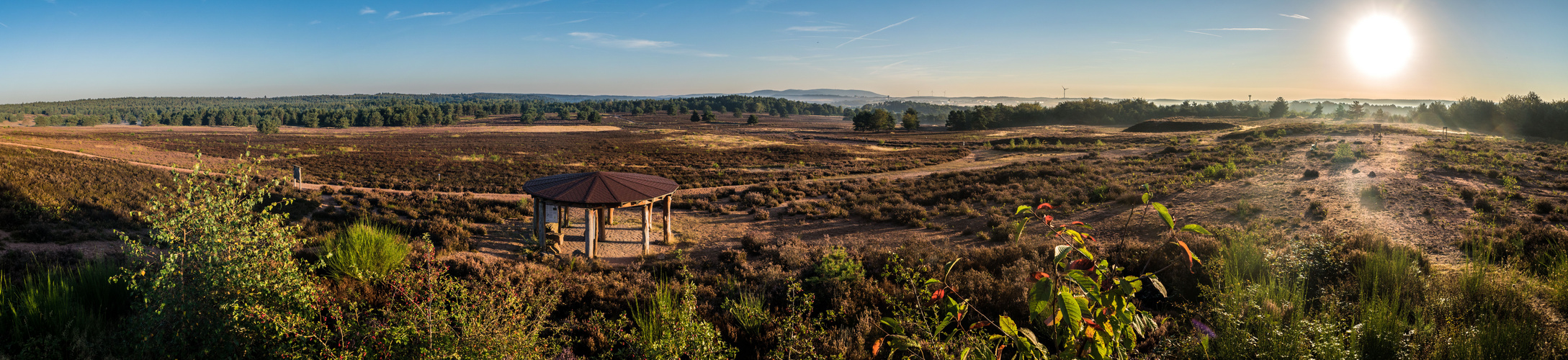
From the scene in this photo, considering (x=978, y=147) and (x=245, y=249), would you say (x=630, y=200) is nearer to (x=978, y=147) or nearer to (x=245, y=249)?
(x=245, y=249)

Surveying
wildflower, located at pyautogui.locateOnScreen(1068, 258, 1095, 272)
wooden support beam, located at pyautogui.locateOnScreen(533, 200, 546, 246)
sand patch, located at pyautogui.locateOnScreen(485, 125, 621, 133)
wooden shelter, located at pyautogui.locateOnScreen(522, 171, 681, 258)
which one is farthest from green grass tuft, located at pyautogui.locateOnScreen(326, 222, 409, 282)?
sand patch, located at pyautogui.locateOnScreen(485, 125, 621, 133)

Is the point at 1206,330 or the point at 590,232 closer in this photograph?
the point at 1206,330

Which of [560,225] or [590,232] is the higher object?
[590,232]

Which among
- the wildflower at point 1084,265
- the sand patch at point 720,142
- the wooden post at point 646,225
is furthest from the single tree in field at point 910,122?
the wildflower at point 1084,265

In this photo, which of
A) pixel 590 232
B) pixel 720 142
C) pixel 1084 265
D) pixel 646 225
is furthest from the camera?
pixel 720 142

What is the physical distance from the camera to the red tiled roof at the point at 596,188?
1083 cm

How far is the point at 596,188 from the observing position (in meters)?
11.2

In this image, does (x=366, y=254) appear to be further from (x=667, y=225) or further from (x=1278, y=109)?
(x=1278, y=109)

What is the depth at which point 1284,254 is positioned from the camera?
776 cm

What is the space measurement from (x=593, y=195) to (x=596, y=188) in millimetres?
341

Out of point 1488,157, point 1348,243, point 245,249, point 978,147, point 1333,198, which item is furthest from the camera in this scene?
point 978,147

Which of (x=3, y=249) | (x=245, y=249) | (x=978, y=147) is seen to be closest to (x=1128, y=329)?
(x=245, y=249)

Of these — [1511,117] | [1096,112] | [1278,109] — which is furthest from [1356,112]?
[1511,117]

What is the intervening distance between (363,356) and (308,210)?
15.6 m
